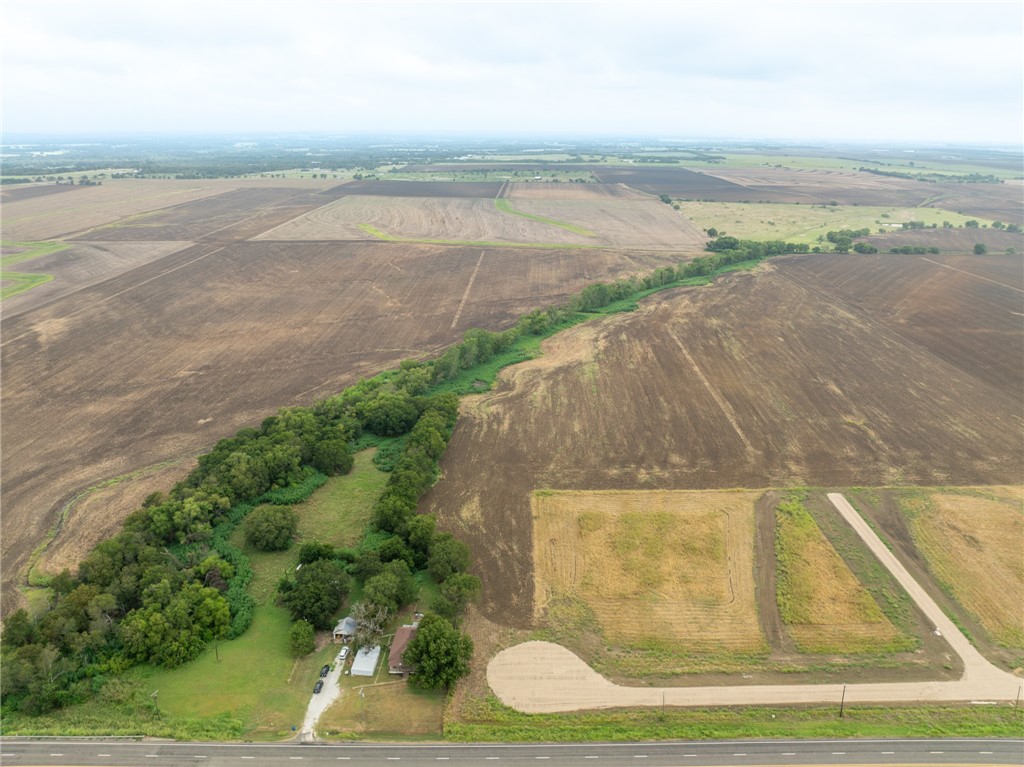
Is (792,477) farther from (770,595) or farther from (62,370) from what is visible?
(62,370)

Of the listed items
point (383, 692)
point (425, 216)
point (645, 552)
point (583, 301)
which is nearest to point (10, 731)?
point (383, 692)

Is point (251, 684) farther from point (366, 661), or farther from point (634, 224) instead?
point (634, 224)

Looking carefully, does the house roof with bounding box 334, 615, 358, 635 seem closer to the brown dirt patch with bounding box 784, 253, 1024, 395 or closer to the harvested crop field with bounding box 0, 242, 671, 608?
the harvested crop field with bounding box 0, 242, 671, 608

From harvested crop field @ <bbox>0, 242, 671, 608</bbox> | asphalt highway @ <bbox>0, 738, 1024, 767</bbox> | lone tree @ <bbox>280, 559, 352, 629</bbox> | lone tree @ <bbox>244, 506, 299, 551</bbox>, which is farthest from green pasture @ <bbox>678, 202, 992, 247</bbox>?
lone tree @ <bbox>280, 559, 352, 629</bbox>

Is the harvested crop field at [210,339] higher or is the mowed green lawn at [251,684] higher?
the harvested crop field at [210,339]

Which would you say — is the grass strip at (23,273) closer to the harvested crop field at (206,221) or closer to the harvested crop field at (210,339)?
the harvested crop field at (206,221)

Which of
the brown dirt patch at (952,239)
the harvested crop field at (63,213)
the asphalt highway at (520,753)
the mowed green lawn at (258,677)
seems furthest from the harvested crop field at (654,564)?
the harvested crop field at (63,213)
